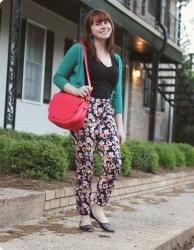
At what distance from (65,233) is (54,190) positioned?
1.00m

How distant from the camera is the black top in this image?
16.0ft

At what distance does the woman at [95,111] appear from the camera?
15.9 feet

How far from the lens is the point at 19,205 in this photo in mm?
5031

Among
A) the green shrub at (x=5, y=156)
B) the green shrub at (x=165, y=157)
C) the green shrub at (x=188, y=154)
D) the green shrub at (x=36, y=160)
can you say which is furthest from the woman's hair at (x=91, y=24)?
the green shrub at (x=188, y=154)

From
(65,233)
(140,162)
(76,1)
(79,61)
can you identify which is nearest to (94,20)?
(79,61)

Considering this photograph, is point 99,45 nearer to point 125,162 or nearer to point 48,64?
point 125,162

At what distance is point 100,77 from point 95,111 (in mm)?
290

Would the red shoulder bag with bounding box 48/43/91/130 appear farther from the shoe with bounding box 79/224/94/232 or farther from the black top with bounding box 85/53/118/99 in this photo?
the shoe with bounding box 79/224/94/232

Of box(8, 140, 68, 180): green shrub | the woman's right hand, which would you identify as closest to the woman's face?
A: the woman's right hand

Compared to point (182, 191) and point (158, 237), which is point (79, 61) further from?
point (182, 191)

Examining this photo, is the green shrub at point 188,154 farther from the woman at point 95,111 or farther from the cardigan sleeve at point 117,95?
the woman at point 95,111

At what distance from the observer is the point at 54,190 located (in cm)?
581

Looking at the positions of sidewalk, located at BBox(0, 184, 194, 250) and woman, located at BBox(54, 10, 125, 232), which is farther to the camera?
woman, located at BBox(54, 10, 125, 232)

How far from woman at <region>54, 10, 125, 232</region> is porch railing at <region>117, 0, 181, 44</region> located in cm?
970
